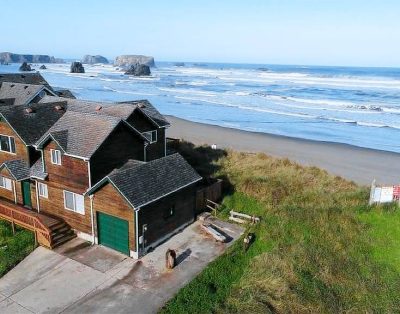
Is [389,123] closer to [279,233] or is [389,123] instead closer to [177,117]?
[177,117]

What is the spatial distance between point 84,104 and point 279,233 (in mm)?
16270

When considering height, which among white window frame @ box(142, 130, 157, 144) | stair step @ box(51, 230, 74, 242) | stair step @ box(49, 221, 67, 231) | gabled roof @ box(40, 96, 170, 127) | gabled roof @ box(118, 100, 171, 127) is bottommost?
stair step @ box(51, 230, 74, 242)

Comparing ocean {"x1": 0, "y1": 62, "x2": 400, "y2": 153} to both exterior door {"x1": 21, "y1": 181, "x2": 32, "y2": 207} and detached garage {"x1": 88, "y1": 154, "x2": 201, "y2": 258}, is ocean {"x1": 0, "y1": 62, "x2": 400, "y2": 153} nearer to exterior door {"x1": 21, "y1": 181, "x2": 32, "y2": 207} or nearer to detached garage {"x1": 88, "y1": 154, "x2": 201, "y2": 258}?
detached garage {"x1": 88, "y1": 154, "x2": 201, "y2": 258}

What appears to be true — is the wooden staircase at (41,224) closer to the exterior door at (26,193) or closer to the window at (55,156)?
the exterior door at (26,193)

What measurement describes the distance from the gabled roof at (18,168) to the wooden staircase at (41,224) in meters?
1.89

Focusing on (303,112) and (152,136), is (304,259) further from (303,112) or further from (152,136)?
(303,112)

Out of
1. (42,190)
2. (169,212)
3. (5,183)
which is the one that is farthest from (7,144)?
(169,212)

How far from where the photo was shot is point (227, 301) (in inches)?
651

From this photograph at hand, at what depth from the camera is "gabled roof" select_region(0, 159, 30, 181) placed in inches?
932

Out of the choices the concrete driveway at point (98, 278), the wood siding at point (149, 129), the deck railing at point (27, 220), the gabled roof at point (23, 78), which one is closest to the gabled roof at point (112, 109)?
the wood siding at point (149, 129)

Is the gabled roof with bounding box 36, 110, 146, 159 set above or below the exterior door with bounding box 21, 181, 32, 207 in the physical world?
above

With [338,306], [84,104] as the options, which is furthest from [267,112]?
[338,306]

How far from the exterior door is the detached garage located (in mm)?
6190

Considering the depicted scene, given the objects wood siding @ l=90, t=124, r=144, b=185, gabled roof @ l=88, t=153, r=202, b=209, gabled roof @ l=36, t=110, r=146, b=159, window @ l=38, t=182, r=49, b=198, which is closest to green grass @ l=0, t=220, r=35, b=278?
window @ l=38, t=182, r=49, b=198
